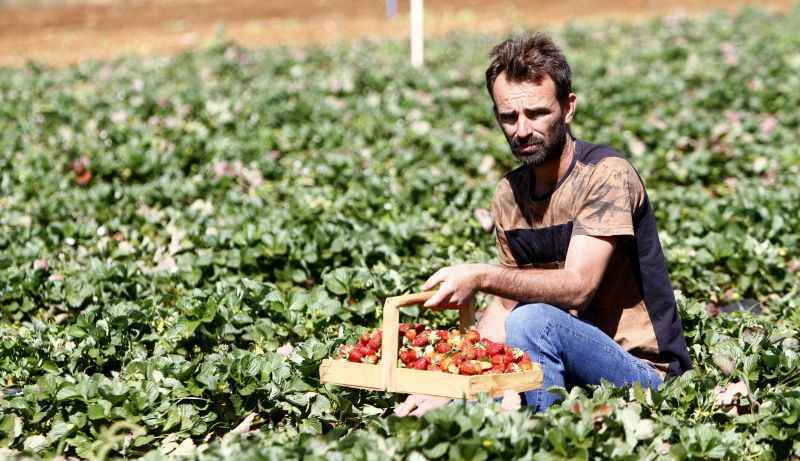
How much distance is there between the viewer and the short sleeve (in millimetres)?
3125

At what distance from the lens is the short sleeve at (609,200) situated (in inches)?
123

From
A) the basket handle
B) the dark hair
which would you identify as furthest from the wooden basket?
the dark hair

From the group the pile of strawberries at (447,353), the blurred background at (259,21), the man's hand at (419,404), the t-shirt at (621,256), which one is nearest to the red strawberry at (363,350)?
the pile of strawberries at (447,353)

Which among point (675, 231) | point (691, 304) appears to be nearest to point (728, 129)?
point (675, 231)

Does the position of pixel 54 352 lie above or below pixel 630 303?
below

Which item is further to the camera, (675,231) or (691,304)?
(675,231)

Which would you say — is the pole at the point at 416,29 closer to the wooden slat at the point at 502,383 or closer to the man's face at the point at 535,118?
the man's face at the point at 535,118

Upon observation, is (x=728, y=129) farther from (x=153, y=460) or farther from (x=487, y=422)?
(x=153, y=460)

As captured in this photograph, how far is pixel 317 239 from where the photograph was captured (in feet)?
16.0

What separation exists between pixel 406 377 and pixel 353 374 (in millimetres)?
183

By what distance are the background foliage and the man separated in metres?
0.15

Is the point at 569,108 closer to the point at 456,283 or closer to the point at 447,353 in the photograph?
the point at 456,283

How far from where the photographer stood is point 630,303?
3338 mm

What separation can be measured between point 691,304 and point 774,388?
26.7 inches
